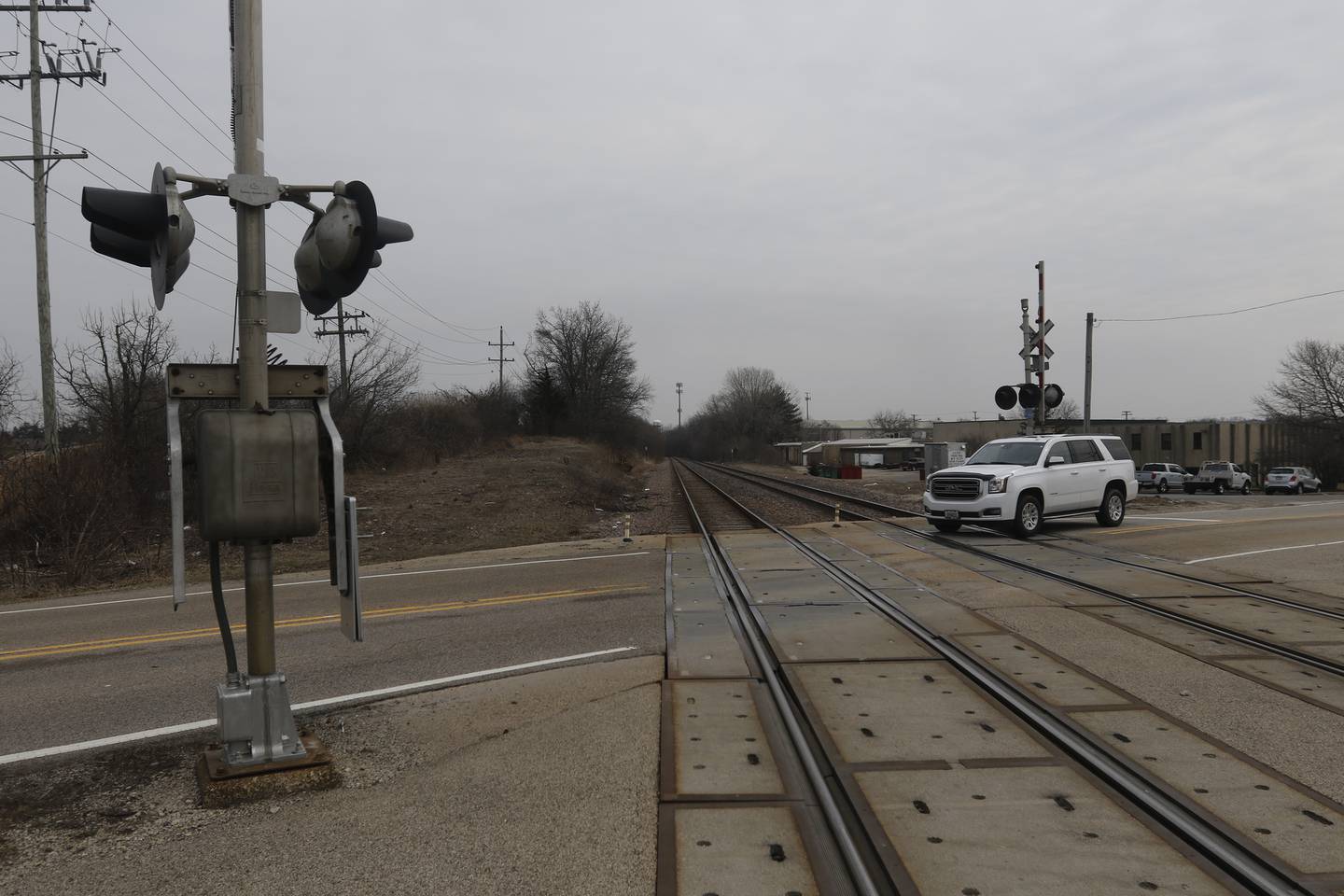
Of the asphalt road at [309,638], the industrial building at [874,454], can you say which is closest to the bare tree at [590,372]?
the industrial building at [874,454]

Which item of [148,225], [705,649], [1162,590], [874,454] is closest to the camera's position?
[148,225]

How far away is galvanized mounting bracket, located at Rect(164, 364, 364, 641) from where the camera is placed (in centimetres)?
476

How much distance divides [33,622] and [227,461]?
27.8ft

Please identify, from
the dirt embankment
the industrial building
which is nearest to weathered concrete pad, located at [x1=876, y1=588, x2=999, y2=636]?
the dirt embankment

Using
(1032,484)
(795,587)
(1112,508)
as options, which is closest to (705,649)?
(795,587)

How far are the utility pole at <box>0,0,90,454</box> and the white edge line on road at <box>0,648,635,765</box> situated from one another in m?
17.0

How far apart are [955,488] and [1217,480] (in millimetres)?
36977

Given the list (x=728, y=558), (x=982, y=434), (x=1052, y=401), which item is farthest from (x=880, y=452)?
(x=728, y=558)

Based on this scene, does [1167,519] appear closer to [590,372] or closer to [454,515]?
[454,515]

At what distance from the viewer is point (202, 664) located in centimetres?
809

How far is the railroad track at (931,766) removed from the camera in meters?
3.77

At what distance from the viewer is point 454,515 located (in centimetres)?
2491

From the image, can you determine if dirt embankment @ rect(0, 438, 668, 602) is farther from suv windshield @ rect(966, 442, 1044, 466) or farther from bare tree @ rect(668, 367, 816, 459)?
bare tree @ rect(668, 367, 816, 459)

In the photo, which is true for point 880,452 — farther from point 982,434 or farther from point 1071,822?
point 1071,822
